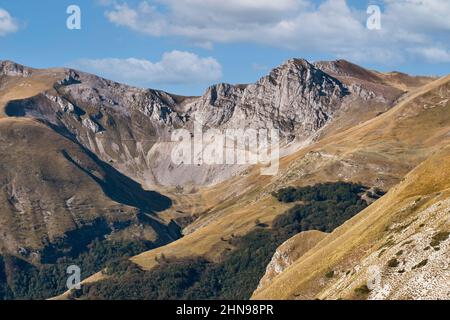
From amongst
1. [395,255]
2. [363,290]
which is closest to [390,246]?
[395,255]

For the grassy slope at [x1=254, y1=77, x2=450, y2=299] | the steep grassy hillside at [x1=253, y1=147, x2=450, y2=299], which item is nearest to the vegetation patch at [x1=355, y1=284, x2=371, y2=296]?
the steep grassy hillside at [x1=253, y1=147, x2=450, y2=299]

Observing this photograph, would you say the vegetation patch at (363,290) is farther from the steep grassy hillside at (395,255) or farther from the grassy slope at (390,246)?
the grassy slope at (390,246)

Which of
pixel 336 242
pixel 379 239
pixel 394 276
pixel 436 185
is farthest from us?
pixel 336 242

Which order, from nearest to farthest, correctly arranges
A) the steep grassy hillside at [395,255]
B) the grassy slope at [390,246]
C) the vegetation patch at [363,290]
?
1. the steep grassy hillside at [395,255]
2. the grassy slope at [390,246]
3. the vegetation patch at [363,290]

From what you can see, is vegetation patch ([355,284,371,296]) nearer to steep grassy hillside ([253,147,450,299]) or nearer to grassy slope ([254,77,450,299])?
steep grassy hillside ([253,147,450,299])

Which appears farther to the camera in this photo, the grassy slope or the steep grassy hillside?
the grassy slope

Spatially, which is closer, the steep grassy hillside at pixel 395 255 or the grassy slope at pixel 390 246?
the steep grassy hillside at pixel 395 255

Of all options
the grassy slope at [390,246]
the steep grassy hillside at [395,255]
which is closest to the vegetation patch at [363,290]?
the steep grassy hillside at [395,255]

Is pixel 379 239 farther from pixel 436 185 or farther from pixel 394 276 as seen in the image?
pixel 394 276

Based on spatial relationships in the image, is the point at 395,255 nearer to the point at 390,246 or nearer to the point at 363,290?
the point at 363,290
